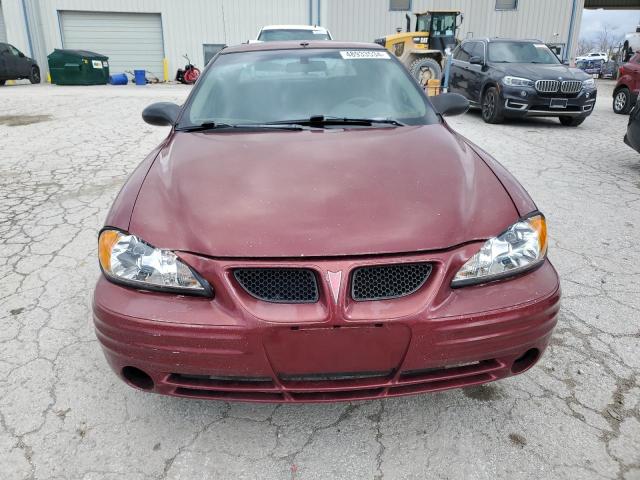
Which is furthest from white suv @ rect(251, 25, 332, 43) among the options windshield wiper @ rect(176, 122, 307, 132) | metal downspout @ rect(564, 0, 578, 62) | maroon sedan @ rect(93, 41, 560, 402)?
metal downspout @ rect(564, 0, 578, 62)

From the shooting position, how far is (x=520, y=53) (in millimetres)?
9586

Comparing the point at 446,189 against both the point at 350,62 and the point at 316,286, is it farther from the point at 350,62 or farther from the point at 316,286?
the point at 350,62

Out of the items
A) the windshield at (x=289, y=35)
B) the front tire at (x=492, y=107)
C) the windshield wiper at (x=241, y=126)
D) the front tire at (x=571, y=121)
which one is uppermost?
the windshield at (x=289, y=35)

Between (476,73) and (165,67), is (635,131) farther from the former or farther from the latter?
(165,67)

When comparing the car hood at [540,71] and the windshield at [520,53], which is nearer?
the car hood at [540,71]

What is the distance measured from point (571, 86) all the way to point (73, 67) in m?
17.9

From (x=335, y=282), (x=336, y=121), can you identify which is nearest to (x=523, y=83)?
(x=336, y=121)

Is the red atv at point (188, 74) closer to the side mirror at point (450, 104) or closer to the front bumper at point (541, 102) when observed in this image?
the front bumper at point (541, 102)

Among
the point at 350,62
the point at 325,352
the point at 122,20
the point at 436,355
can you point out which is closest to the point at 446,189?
the point at 436,355

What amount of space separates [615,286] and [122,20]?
23.6m

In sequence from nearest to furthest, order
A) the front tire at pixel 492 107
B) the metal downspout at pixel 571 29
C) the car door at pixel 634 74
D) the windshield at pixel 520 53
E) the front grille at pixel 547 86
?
the front grille at pixel 547 86, the front tire at pixel 492 107, the windshield at pixel 520 53, the car door at pixel 634 74, the metal downspout at pixel 571 29

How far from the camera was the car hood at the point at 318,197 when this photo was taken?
5.37ft

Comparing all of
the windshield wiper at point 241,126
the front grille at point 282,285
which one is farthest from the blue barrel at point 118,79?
the front grille at point 282,285

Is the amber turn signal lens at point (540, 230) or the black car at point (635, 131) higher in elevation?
the amber turn signal lens at point (540, 230)
